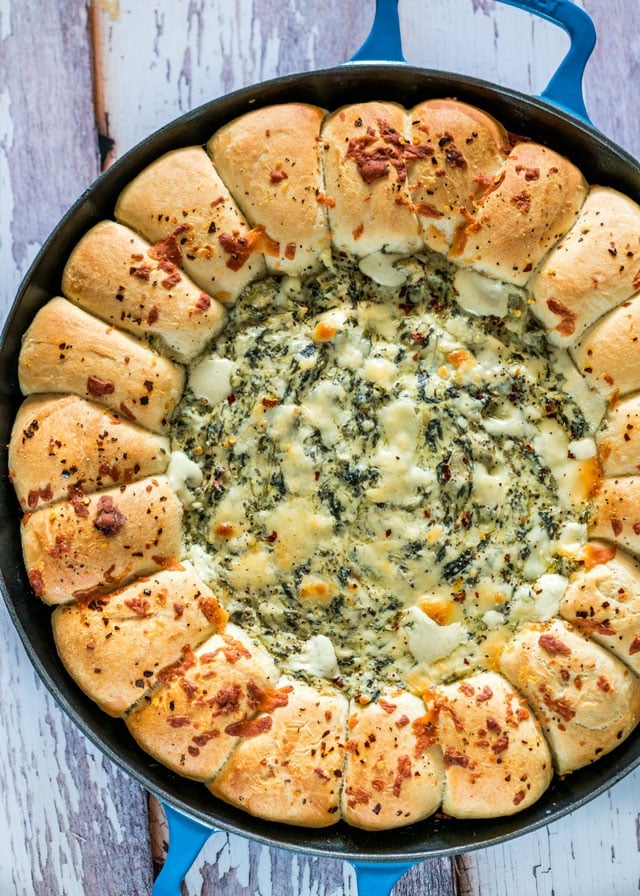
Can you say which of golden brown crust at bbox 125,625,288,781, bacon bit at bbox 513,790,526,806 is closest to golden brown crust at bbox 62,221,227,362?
golden brown crust at bbox 125,625,288,781

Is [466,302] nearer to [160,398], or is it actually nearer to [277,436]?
[277,436]

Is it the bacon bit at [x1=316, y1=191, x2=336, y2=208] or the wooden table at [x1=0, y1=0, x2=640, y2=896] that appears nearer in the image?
the bacon bit at [x1=316, y1=191, x2=336, y2=208]

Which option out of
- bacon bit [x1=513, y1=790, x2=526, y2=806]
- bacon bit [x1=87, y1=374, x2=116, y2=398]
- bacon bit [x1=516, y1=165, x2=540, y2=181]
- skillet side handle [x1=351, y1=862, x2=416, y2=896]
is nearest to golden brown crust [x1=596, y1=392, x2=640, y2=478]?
bacon bit [x1=516, y1=165, x2=540, y2=181]

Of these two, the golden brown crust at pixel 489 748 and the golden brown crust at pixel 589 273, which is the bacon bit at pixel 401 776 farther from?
the golden brown crust at pixel 589 273

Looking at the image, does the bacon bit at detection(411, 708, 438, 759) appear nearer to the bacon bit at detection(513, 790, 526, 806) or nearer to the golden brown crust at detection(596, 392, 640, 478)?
the bacon bit at detection(513, 790, 526, 806)

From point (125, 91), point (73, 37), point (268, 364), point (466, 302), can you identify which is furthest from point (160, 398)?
point (73, 37)

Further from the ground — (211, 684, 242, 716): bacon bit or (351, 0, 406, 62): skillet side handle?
(351, 0, 406, 62): skillet side handle

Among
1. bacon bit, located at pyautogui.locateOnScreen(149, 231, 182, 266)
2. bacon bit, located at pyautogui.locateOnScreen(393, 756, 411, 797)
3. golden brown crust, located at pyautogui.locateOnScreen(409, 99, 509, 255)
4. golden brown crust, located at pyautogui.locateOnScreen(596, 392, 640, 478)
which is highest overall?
golden brown crust, located at pyautogui.locateOnScreen(409, 99, 509, 255)

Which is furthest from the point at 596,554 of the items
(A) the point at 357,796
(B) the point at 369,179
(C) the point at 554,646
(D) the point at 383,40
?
(D) the point at 383,40
